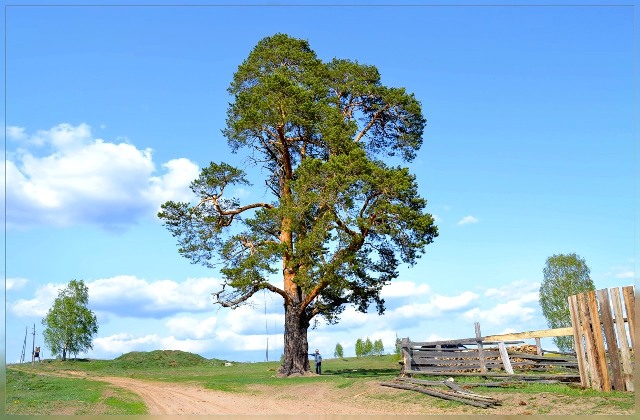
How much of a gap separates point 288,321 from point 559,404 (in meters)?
21.2

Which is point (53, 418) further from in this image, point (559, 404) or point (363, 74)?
point (363, 74)

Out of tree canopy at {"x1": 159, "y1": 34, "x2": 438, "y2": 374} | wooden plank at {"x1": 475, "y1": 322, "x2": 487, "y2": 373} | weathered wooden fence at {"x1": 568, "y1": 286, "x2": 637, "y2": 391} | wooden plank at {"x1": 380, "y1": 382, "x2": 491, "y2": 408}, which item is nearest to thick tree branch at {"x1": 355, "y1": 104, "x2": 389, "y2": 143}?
tree canopy at {"x1": 159, "y1": 34, "x2": 438, "y2": 374}

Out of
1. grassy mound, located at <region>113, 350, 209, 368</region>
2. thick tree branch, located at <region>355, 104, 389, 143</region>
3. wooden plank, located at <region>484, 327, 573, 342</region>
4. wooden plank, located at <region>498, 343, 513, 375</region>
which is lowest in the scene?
wooden plank, located at <region>498, 343, 513, 375</region>

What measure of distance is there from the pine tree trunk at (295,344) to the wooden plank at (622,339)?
20195 millimetres

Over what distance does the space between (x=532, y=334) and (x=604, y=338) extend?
5.41m

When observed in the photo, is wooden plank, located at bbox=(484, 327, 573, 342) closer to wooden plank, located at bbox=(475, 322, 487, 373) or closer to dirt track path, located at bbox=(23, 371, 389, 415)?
wooden plank, located at bbox=(475, 322, 487, 373)

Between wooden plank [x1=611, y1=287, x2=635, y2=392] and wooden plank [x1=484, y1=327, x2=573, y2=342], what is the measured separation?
→ 13.0ft

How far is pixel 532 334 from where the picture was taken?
2523 centimetres

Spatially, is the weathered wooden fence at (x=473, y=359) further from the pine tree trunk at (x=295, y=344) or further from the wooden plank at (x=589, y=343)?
the pine tree trunk at (x=295, y=344)

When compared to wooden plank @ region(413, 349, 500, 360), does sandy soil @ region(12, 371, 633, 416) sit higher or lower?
lower

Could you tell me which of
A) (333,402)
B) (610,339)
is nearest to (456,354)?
(333,402)

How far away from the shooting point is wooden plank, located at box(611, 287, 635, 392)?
1856cm

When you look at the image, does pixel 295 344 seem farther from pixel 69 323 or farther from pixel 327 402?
pixel 69 323

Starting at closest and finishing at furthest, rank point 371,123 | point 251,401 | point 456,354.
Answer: point 251,401
point 456,354
point 371,123
